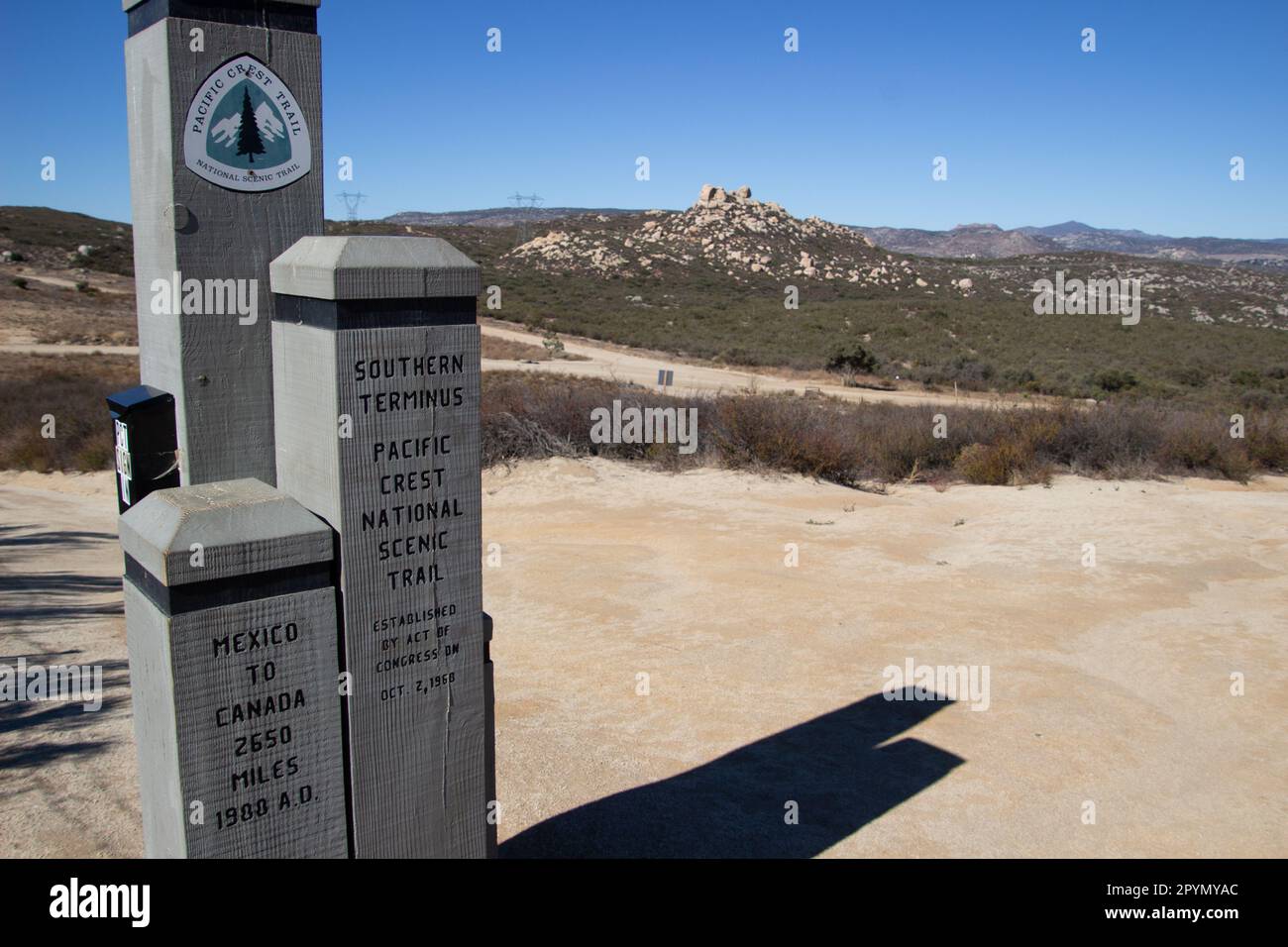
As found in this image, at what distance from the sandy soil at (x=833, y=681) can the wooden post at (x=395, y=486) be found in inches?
60.2

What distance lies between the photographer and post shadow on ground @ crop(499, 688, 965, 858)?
4.33m

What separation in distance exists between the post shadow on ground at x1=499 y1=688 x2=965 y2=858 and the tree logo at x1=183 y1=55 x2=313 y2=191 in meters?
2.85

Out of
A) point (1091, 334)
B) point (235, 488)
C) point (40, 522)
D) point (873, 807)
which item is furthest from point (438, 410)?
point (1091, 334)

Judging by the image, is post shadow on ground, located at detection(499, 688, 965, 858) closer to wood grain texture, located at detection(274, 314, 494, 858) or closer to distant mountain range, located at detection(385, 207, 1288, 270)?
wood grain texture, located at detection(274, 314, 494, 858)

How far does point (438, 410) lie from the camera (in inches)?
107

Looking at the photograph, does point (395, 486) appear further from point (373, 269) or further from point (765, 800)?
point (765, 800)

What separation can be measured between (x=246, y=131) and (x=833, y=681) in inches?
198

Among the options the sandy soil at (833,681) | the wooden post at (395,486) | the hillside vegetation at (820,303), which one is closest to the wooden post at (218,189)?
the wooden post at (395,486)

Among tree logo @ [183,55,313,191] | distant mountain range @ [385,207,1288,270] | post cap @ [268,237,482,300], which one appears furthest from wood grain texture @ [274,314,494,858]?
distant mountain range @ [385,207,1288,270]

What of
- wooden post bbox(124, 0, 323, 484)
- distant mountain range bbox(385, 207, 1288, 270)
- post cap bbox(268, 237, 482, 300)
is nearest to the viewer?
post cap bbox(268, 237, 482, 300)

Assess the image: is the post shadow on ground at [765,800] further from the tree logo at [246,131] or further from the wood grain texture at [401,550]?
the tree logo at [246,131]

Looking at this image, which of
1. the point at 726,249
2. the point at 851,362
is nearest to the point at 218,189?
the point at 851,362

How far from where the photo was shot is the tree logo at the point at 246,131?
106 inches
